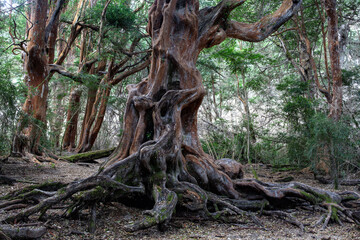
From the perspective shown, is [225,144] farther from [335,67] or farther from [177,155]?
[177,155]

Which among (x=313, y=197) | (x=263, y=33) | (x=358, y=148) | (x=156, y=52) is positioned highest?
(x=263, y=33)

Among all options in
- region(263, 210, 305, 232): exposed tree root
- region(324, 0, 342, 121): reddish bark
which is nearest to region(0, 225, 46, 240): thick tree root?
region(263, 210, 305, 232): exposed tree root

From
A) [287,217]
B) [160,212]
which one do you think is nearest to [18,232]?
[160,212]

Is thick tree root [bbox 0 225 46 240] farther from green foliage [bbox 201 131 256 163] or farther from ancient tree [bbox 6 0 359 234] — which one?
green foliage [bbox 201 131 256 163]

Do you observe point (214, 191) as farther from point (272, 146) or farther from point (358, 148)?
point (272, 146)

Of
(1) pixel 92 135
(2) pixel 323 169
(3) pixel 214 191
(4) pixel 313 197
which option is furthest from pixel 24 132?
(2) pixel 323 169

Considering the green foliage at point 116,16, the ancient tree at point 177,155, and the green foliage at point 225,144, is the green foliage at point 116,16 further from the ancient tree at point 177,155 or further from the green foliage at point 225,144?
the green foliage at point 225,144

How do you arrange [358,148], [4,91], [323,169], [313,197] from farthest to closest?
[323,169]
[358,148]
[4,91]
[313,197]

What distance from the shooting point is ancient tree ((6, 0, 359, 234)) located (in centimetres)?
328

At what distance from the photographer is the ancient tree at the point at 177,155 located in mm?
3278

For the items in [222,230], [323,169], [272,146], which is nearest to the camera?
[222,230]

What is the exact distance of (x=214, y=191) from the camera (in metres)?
4.33

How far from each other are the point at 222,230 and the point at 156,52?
3119 mm

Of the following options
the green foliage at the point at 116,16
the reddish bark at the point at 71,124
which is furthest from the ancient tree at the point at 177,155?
the reddish bark at the point at 71,124
